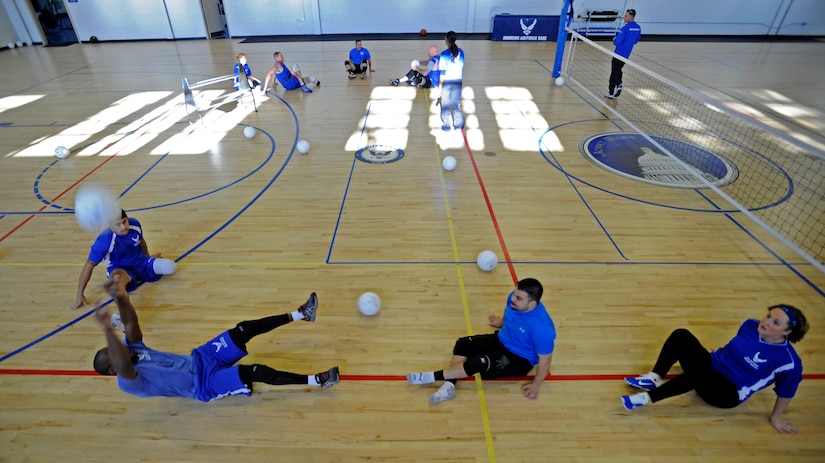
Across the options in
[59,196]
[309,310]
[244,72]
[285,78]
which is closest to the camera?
[309,310]

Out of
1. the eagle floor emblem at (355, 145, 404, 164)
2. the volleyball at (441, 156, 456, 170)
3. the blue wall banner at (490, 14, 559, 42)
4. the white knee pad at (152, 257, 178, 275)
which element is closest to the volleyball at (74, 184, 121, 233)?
the white knee pad at (152, 257, 178, 275)

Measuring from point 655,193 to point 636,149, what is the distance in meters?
2.00

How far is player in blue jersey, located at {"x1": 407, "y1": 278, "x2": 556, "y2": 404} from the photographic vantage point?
3.63 metres

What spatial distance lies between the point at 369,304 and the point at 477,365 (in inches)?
56.1

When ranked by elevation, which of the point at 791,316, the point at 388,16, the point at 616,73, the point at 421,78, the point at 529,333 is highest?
the point at 388,16

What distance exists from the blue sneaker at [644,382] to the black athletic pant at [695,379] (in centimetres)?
17

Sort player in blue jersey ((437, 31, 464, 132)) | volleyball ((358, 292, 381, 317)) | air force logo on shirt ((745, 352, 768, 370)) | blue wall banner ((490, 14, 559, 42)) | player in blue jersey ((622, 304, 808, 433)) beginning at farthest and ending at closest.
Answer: blue wall banner ((490, 14, 559, 42)) < player in blue jersey ((437, 31, 464, 132)) < volleyball ((358, 292, 381, 317)) < air force logo on shirt ((745, 352, 768, 370)) < player in blue jersey ((622, 304, 808, 433))

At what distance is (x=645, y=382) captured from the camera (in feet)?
12.9

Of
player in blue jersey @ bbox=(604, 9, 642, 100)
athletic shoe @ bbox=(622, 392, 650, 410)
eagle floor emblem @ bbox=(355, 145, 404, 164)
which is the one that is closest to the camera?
athletic shoe @ bbox=(622, 392, 650, 410)

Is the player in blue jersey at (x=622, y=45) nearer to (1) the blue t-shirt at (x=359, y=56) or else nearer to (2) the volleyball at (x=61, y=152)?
(1) the blue t-shirt at (x=359, y=56)

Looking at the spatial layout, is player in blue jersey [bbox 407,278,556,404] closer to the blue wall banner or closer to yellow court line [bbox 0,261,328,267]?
yellow court line [bbox 0,261,328,267]

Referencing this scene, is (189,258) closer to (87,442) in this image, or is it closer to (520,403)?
(87,442)

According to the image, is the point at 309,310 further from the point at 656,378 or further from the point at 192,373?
the point at 656,378

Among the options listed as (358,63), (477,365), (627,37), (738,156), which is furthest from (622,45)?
(477,365)
